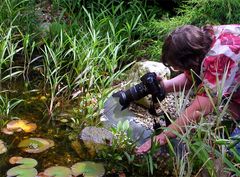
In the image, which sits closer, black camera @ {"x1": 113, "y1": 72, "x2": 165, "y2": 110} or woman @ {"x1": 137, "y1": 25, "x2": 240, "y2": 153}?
woman @ {"x1": 137, "y1": 25, "x2": 240, "y2": 153}

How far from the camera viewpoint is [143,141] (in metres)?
2.80

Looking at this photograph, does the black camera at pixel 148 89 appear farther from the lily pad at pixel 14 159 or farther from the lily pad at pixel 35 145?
the lily pad at pixel 14 159

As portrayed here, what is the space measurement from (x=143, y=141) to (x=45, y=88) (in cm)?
98

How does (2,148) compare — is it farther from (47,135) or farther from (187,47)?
(187,47)

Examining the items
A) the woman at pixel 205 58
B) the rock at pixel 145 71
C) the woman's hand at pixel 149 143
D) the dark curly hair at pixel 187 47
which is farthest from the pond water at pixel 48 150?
the dark curly hair at pixel 187 47

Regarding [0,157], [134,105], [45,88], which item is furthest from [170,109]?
[0,157]

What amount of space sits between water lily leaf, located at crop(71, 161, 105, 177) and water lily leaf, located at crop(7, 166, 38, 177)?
0.22m

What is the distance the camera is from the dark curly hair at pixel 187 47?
2.30m

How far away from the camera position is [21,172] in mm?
2477

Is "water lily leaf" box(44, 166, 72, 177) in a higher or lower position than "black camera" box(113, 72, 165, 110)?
lower

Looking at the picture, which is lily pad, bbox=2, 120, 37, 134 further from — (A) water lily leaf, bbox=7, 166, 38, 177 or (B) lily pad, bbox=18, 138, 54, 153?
(A) water lily leaf, bbox=7, 166, 38, 177

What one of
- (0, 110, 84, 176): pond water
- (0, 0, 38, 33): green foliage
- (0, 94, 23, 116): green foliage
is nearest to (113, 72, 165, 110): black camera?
(0, 110, 84, 176): pond water

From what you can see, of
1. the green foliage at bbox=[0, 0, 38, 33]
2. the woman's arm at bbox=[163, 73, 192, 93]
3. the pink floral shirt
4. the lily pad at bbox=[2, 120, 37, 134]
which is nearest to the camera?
the pink floral shirt

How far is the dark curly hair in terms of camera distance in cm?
230
